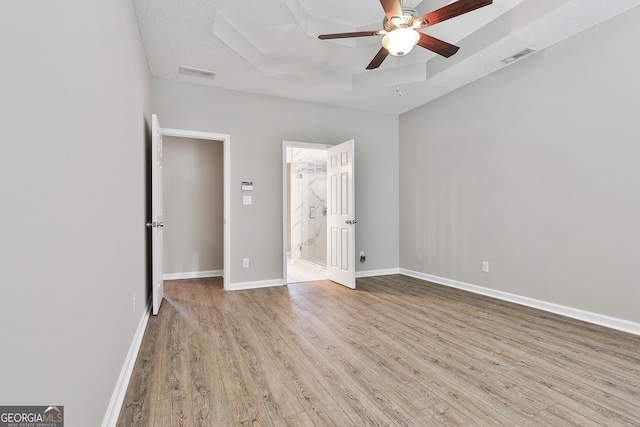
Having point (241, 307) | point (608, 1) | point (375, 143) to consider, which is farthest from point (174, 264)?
point (608, 1)

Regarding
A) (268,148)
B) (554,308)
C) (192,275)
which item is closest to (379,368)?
(554,308)

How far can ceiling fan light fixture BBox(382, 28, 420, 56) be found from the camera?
2564 mm

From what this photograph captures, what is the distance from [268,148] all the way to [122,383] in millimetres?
3482

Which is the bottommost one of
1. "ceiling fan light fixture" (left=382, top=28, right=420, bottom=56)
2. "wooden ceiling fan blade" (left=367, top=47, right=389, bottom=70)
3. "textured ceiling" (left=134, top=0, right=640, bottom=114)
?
"ceiling fan light fixture" (left=382, top=28, right=420, bottom=56)

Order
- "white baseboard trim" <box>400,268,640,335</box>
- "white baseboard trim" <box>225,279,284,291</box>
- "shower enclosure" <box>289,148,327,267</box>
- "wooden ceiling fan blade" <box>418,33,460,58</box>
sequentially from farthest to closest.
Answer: "shower enclosure" <box>289,148,327,267</box> → "white baseboard trim" <box>225,279,284,291</box> → "white baseboard trim" <box>400,268,640,335</box> → "wooden ceiling fan blade" <box>418,33,460,58</box>

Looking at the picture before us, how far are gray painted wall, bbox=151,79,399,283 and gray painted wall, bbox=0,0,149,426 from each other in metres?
2.31

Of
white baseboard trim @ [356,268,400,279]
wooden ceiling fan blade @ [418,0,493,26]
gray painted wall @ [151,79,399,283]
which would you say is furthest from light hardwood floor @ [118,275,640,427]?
wooden ceiling fan blade @ [418,0,493,26]

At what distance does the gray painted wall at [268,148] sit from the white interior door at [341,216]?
0.47m

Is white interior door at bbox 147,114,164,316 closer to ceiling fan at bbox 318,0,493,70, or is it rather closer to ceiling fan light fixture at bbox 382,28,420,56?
ceiling fan at bbox 318,0,493,70

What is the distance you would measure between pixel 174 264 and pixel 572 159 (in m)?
5.51

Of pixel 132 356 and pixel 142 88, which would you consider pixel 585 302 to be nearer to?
pixel 132 356

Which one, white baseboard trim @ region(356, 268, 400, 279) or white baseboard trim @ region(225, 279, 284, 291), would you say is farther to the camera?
white baseboard trim @ region(356, 268, 400, 279)

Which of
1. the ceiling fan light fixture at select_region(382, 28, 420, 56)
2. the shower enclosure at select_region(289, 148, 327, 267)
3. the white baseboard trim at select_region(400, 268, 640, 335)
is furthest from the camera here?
the shower enclosure at select_region(289, 148, 327, 267)

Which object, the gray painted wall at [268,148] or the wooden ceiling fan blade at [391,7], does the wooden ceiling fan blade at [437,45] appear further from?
the gray painted wall at [268,148]
